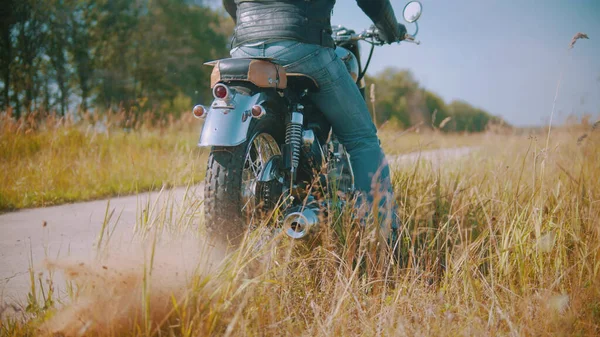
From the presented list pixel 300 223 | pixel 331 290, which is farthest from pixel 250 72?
pixel 331 290

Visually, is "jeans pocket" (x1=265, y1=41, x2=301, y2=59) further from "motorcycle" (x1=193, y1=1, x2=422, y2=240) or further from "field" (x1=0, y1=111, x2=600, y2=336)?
"field" (x1=0, y1=111, x2=600, y2=336)

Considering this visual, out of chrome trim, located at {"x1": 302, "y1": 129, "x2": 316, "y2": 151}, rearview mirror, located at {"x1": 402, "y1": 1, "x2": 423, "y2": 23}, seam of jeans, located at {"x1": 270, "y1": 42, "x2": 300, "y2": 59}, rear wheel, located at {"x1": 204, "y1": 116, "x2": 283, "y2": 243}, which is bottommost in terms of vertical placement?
rear wheel, located at {"x1": 204, "y1": 116, "x2": 283, "y2": 243}

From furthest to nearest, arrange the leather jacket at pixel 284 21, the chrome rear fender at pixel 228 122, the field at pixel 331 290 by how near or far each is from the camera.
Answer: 1. the leather jacket at pixel 284 21
2. the chrome rear fender at pixel 228 122
3. the field at pixel 331 290

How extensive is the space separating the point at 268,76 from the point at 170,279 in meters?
1.07

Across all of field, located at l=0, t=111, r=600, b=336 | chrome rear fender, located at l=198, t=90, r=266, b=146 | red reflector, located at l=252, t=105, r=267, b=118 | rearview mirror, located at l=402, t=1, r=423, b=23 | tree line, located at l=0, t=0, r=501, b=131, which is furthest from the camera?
tree line, located at l=0, t=0, r=501, b=131

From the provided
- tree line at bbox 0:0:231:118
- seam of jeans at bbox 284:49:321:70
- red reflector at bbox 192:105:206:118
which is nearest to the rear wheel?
red reflector at bbox 192:105:206:118

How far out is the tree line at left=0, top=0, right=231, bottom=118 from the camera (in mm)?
14711

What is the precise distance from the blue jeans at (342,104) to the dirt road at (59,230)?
0.75 meters

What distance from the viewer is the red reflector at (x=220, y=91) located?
219cm

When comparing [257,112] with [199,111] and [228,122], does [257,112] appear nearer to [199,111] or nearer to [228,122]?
[228,122]

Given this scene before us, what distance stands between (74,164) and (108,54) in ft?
52.2

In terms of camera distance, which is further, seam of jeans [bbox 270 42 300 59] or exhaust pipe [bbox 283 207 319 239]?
seam of jeans [bbox 270 42 300 59]

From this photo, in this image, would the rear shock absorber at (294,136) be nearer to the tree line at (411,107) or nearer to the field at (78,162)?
the field at (78,162)

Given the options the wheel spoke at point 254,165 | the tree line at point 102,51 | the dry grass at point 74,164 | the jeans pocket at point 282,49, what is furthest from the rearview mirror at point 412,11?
the tree line at point 102,51
